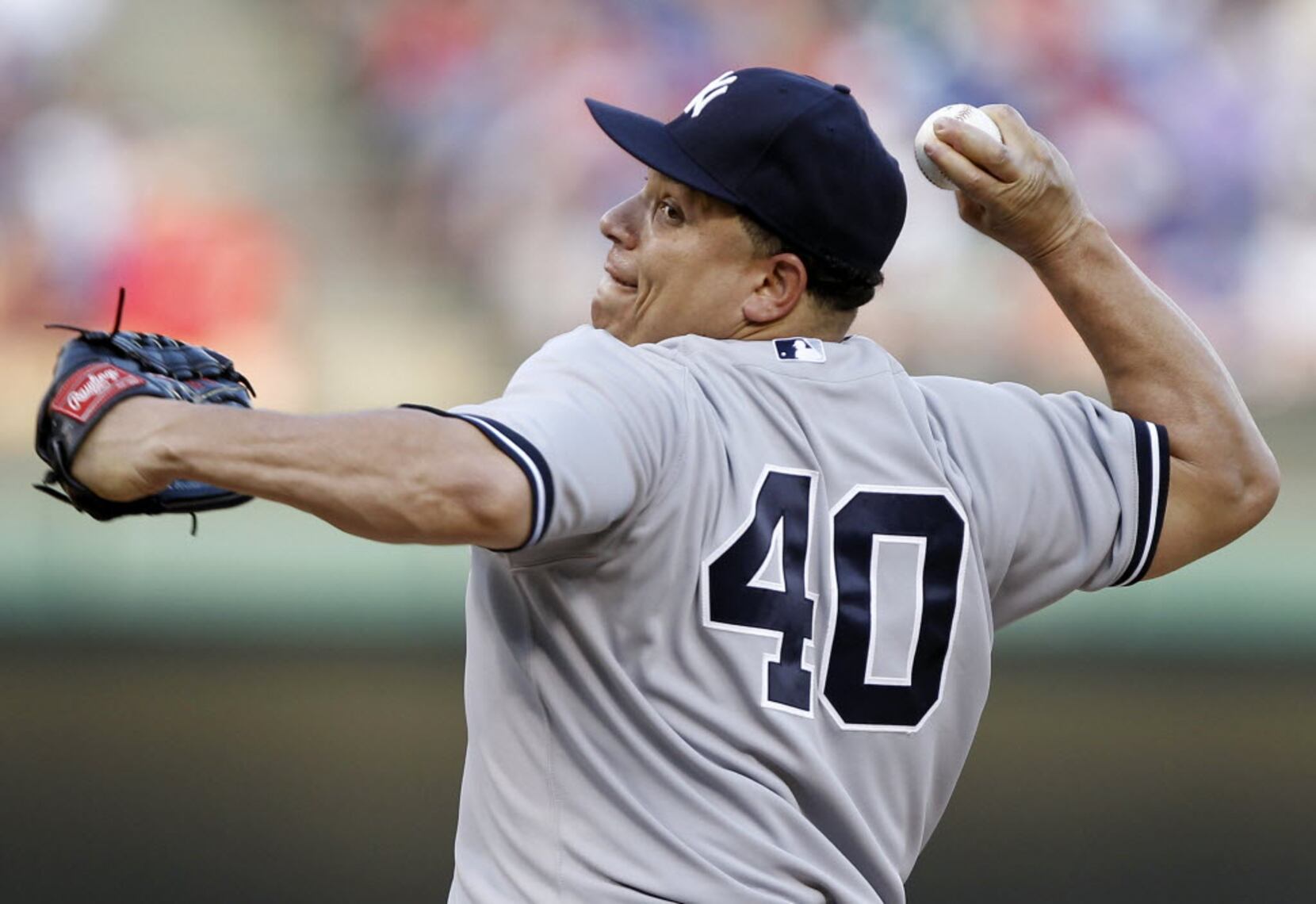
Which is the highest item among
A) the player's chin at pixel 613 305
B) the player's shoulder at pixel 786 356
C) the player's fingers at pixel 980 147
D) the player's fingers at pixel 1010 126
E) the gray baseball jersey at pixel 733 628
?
Result: the player's fingers at pixel 1010 126

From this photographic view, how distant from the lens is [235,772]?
13.2 ft

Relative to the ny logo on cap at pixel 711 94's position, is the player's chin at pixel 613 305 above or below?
Answer: below

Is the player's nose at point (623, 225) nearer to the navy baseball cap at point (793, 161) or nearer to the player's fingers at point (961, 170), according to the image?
the navy baseball cap at point (793, 161)

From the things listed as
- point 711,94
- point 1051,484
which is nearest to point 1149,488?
point 1051,484

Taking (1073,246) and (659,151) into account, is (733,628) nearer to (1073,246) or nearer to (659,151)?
(659,151)

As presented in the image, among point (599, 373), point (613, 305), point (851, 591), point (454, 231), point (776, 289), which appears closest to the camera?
point (599, 373)

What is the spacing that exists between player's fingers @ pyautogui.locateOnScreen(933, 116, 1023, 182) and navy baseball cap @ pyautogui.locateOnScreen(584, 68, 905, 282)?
0.07m

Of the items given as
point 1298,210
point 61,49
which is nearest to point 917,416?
point 1298,210

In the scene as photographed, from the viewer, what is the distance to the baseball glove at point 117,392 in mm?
1356

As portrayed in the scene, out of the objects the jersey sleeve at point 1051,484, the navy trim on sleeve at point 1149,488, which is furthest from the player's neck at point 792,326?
the navy trim on sleeve at point 1149,488

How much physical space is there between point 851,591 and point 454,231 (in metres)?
3.20

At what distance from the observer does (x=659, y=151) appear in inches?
68.3

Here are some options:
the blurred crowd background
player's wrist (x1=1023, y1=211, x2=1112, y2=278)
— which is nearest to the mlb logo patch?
player's wrist (x1=1023, y1=211, x2=1112, y2=278)

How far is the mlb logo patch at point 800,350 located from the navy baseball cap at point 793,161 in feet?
0.32
